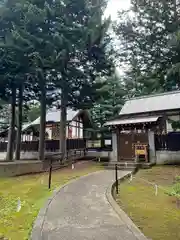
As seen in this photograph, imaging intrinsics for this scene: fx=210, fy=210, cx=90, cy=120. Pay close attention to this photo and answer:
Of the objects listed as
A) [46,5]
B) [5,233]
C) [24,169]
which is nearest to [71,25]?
[46,5]

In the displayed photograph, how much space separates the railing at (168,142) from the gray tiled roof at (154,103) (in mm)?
3933

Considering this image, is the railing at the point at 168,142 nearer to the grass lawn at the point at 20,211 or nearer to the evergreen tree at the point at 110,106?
the grass lawn at the point at 20,211

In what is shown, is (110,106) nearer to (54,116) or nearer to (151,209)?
(54,116)

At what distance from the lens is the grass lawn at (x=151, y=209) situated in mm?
4113

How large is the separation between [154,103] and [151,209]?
588 inches

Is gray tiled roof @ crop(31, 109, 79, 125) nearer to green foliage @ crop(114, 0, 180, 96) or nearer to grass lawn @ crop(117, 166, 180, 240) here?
green foliage @ crop(114, 0, 180, 96)

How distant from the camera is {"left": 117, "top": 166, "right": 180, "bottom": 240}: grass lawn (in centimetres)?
411

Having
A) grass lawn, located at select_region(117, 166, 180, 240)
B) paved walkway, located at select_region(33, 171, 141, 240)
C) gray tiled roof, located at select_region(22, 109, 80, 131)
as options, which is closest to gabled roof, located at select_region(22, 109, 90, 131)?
gray tiled roof, located at select_region(22, 109, 80, 131)

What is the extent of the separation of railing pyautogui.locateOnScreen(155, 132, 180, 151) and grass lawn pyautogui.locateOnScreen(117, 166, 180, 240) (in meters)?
5.85

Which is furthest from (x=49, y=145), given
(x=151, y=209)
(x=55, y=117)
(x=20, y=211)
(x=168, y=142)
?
(x=151, y=209)

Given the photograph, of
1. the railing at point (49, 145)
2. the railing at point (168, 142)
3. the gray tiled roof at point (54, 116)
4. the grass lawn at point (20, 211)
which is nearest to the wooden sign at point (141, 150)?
the railing at point (168, 142)

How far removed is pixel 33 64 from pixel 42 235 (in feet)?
36.1

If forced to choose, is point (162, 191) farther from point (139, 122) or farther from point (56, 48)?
point (56, 48)

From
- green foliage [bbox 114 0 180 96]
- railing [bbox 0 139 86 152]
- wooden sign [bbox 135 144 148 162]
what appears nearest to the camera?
green foliage [bbox 114 0 180 96]
